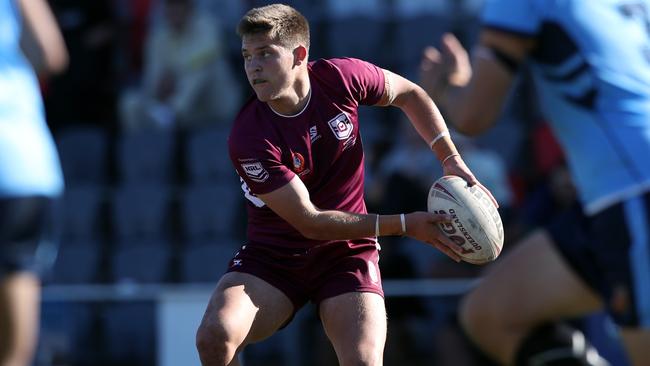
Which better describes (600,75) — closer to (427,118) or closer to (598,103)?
(598,103)

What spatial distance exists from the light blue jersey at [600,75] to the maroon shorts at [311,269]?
0.95 metres

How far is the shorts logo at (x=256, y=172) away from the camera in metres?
4.21

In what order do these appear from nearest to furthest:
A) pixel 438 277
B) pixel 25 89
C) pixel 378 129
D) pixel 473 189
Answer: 1. pixel 473 189
2. pixel 25 89
3. pixel 438 277
4. pixel 378 129

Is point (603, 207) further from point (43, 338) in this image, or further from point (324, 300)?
point (43, 338)

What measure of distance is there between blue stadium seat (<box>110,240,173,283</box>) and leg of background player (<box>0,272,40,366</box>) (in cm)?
489

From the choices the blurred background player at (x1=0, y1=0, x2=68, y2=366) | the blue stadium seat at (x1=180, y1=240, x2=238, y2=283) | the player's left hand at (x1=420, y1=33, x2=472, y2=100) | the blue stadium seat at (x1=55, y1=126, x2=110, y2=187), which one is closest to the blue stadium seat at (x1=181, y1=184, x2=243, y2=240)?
the blue stadium seat at (x1=180, y1=240, x2=238, y2=283)

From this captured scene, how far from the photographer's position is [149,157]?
9633 mm

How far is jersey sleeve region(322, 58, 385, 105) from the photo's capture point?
4.41m

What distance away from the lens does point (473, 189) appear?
4168 millimetres

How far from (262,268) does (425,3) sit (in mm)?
6441

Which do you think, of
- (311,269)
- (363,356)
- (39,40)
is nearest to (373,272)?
(311,269)

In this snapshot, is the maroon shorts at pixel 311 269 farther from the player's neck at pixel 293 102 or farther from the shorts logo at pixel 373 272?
the player's neck at pixel 293 102

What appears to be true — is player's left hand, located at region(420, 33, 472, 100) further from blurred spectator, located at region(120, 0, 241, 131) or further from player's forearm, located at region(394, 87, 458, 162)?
blurred spectator, located at region(120, 0, 241, 131)

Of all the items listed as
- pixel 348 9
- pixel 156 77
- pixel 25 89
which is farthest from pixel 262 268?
pixel 348 9
